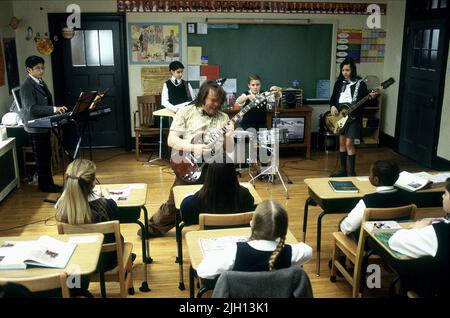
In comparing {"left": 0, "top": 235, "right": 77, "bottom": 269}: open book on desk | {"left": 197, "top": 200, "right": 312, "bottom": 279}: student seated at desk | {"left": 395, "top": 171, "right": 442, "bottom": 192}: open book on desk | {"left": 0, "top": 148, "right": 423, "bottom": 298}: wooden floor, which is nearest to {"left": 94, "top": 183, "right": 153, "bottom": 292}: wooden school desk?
{"left": 0, "top": 148, "right": 423, "bottom": 298}: wooden floor

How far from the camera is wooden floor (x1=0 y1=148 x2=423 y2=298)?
12.0ft

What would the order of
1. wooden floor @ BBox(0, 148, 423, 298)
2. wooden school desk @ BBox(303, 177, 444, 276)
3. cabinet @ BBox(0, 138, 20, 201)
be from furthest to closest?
cabinet @ BBox(0, 138, 20, 201) < wooden floor @ BBox(0, 148, 423, 298) < wooden school desk @ BBox(303, 177, 444, 276)

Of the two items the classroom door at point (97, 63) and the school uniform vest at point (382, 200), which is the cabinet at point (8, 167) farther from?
the school uniform vest at point (382, 200)

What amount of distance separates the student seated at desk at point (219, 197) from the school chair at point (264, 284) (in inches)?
40.1

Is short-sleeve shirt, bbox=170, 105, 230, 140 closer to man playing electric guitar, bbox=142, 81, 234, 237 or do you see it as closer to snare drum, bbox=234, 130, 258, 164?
man playing electric guitar, bbox=142, 81, 234, 237

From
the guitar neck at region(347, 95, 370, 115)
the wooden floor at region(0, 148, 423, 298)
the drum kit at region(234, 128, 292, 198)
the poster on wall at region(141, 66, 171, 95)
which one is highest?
the poster on wall at region(141, 66, 171, 95)

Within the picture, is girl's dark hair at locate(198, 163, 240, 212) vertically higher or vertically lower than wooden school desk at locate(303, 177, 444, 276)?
higher

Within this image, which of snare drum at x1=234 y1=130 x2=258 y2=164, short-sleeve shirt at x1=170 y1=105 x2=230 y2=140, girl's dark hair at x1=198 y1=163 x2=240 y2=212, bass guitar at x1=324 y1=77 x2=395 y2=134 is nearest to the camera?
girl's dark hair at x1=198 y1=163 x2=240 y2=212

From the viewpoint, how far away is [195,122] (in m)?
3.83

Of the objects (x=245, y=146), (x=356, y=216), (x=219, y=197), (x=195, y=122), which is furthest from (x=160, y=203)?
(x=356, y=216)

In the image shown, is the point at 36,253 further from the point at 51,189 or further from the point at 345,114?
the point at 345,114

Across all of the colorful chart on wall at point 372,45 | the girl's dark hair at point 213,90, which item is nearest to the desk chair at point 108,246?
the girl's dark hair at point 213,90

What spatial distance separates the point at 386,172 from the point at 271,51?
4.84 metres

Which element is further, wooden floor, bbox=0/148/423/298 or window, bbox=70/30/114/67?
window, bbox=70/30/114/67
